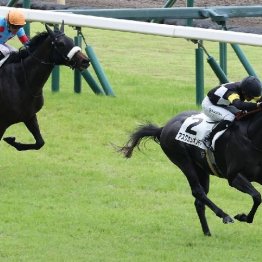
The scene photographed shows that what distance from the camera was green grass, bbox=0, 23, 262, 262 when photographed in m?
8.73

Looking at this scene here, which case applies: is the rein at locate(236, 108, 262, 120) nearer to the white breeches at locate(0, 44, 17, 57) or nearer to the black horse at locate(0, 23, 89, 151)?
the black horse at locate(0, 23, 89, 151)

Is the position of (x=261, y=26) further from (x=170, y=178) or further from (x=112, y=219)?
(x=112, y=219)

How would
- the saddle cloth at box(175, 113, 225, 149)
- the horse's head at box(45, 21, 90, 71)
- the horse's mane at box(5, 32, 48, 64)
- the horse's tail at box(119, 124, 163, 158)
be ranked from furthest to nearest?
1. the horse's mane at box(5, 32, 48, 64)
2. the horse's head at box(45, 21, 90, 71)
3. the horse's tail at box(119, 124, 163, 158)
4. the saddle cloth at box(175, 113, 225, 149)

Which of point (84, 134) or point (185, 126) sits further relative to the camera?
point (84, 134)

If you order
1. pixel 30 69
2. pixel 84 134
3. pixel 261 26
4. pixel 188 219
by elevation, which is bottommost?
pixel 261 26

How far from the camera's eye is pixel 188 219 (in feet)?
32.8

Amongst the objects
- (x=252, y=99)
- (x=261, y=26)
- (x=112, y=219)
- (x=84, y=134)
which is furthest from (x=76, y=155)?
(x=261, y=26)

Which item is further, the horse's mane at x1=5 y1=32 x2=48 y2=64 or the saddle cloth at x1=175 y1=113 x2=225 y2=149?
the horse's mane at x1=5 y1=32 x2=48 y2=64

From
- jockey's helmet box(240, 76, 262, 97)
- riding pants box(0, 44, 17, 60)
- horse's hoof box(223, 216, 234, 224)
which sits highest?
jockey's helmet box(240, 76, 262, 97)

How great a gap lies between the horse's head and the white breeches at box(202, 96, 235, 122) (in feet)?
6.85

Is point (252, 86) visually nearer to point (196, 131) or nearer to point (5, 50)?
point (196, 131)

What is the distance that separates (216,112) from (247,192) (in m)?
0.80

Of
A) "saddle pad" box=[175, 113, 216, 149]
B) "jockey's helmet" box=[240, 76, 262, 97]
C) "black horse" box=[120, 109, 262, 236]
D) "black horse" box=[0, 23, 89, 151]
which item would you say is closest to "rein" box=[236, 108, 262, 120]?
"black horse" box=[120, 109, 262, 236]

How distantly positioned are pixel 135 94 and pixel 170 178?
170 inches
